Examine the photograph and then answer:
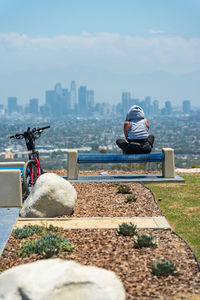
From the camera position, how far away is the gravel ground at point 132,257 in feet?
19.8

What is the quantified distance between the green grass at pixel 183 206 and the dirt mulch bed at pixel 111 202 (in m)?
0.30

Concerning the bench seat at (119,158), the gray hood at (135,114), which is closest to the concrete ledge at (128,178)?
the bench seat at (119,158)

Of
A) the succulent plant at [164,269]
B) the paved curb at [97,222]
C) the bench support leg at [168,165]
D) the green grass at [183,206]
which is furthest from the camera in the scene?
the bench support leg at [168,165]

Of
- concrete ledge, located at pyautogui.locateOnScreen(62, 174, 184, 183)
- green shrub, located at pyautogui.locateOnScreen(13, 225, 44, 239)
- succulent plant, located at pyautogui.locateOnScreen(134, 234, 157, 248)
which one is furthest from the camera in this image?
concrete ledge, located at pyautogui.locateOnScreen(62, 174, 184, 183)

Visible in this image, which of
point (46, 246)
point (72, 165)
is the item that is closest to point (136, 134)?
point (72, 165)

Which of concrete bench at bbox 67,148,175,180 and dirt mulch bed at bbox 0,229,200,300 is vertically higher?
concrete bench at bbox 67,148,175,180

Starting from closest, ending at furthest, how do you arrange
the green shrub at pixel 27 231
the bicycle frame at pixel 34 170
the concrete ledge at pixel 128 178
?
the green shrub at pixel 27 231 → the bicycle frame at pixel 34 170 → the concrete ledge at pixel 128 178

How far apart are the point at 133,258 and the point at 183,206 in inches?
164

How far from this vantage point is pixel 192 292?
592 cm

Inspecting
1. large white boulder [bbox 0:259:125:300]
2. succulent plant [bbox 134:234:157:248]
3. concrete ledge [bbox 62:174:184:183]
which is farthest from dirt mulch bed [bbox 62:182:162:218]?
large white boulder [bbox 0:259:125:300]

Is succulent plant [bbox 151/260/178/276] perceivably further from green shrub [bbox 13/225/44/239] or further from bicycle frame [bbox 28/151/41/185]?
bicycle frame [bbox 28/151/41/185]

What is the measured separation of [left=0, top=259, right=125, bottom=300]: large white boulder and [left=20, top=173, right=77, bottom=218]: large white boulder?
5302 mm

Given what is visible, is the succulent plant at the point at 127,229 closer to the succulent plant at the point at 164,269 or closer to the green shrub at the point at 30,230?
the green shrub at the point at 30,230

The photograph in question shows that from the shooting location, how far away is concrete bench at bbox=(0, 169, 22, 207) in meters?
11.0
